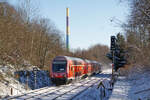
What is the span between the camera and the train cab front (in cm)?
2239

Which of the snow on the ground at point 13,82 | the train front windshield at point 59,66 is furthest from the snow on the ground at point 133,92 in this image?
the snow on the ground at point 13,82

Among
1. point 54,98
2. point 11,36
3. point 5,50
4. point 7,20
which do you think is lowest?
point 54,98

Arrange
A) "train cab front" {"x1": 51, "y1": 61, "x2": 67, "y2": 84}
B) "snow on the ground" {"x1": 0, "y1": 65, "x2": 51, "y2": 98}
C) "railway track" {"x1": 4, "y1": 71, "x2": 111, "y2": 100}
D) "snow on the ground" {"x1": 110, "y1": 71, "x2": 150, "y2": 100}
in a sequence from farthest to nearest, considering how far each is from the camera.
→ 1. "train cab front" {"x1": 51, "y1": 61, "x2": 67, "y2": 84}
2. "snow on the ground" {"x1": 0, "y1": 65, "x2": 51, "y2": 98}
3. "railway track" {"x1": 4, "y1": 71, "x2": 111, "y2": 100}
4. "snow on the ground" {"x1": 110, "y1": 71, "x2": 150, "y2": 100}

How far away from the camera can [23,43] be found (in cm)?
2717

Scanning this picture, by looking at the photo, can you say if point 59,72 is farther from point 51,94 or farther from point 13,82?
point 51,94

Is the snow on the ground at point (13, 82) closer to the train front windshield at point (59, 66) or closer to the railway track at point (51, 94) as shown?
the railway track at point (51, 94)

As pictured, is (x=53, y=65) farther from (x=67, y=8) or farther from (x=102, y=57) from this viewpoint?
(x=102, y=57)

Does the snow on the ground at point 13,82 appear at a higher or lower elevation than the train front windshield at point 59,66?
lower

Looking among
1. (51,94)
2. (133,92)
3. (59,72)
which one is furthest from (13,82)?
(133,92)

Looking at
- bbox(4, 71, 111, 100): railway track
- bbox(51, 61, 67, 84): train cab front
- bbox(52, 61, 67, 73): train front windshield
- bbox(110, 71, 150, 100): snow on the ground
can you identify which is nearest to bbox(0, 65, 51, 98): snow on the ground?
bbox(4, 71, 111, 100): railway track

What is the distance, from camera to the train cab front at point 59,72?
22.4 meters

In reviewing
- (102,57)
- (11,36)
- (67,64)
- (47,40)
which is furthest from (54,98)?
(102,57)

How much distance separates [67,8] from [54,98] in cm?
5223

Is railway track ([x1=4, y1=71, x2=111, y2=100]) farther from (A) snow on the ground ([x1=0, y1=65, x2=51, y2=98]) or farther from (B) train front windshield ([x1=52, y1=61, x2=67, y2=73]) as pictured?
(B) train front windshield ([x1=52, y1=61, x2=67, y2=73])
